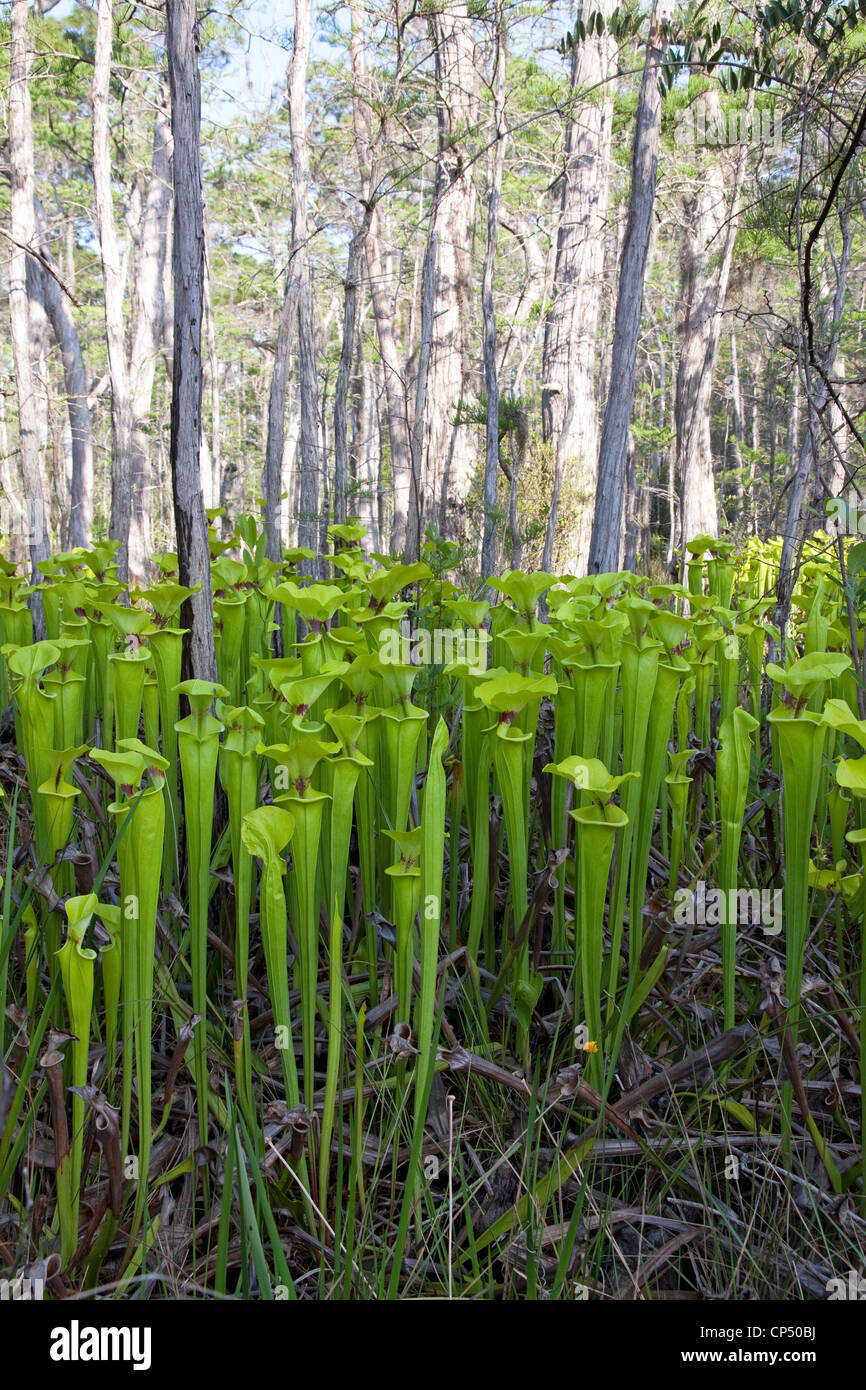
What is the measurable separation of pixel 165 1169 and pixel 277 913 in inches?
19.4

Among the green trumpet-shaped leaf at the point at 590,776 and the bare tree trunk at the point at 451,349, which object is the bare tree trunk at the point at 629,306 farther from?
the bare tree trunk at the point at 451,349

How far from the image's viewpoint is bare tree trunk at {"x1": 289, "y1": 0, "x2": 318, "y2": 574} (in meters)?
6.18

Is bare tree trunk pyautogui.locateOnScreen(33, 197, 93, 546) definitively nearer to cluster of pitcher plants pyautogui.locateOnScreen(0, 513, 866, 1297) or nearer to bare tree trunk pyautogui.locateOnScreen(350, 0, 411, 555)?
bare tree trunk pyautogui.locateOnScreen(350, 0, 411, 555)

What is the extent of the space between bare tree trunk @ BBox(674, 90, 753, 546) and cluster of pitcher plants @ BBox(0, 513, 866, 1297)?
28.8 ft

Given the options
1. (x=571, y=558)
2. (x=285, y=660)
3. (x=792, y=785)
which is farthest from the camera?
(x=571, y=558)

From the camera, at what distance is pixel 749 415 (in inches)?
1307

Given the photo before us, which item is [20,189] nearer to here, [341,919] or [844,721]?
[341,919]

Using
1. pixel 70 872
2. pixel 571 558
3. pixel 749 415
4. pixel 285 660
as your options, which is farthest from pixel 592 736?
pixel 749 415

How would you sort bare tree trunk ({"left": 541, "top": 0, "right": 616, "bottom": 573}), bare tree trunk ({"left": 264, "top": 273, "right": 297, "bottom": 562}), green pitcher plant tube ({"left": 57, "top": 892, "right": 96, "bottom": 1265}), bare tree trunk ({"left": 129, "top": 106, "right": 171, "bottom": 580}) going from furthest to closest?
1. bare tree trunk ({"left": 129, "top": 106, "right": 171, "bottom": 580})
2. bare tree trunk ({"left": 541, "top": 0, "right": 616, "bottom": 573})
3. bare tree trunk ({"left": 264, "top": 273, "right": 297, "bottom": 562})
4. green pitcher plant tube ({"left": 57, "top": 892, "right": 96, "bottom": 1265})

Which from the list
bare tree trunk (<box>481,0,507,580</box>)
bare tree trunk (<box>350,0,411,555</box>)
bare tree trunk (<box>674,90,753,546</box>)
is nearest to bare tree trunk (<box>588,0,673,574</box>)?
bare tree trunk (<box>481,0,507,580</box>)

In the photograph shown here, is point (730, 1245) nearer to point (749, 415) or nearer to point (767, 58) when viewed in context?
point (767, 58)

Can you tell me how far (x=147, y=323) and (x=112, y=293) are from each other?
15.0ft

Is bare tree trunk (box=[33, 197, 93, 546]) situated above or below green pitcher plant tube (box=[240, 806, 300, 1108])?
above

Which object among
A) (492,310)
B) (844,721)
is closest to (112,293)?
(492,310)
